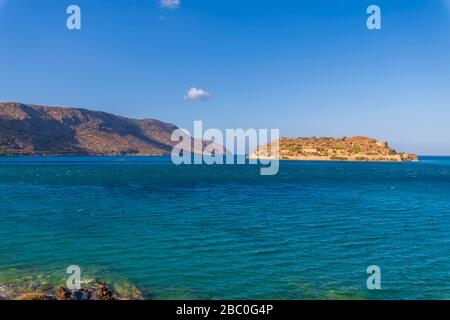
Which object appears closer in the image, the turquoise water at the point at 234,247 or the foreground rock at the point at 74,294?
the foreground rock at the point at 74,294

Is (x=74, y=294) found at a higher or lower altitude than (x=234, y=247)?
Result: higher

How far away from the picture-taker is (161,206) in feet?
197

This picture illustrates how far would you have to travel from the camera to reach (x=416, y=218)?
5203 centimetres

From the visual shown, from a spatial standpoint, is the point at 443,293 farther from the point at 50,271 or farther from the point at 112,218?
the point at 112,218

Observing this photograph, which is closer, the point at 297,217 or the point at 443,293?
the point at 443,293

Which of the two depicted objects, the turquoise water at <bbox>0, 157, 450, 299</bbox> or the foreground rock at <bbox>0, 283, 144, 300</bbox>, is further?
the turquoise water at <bbox>0, 157, 450, 299</bbox>

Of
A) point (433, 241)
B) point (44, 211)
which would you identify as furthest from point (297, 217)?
point (44, 211)

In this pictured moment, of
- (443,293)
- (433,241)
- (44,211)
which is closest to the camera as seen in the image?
(443,293)

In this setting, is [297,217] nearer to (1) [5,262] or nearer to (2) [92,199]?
(1) [5,262]

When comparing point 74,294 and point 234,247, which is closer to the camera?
point 74,294

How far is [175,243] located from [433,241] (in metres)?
28.3
